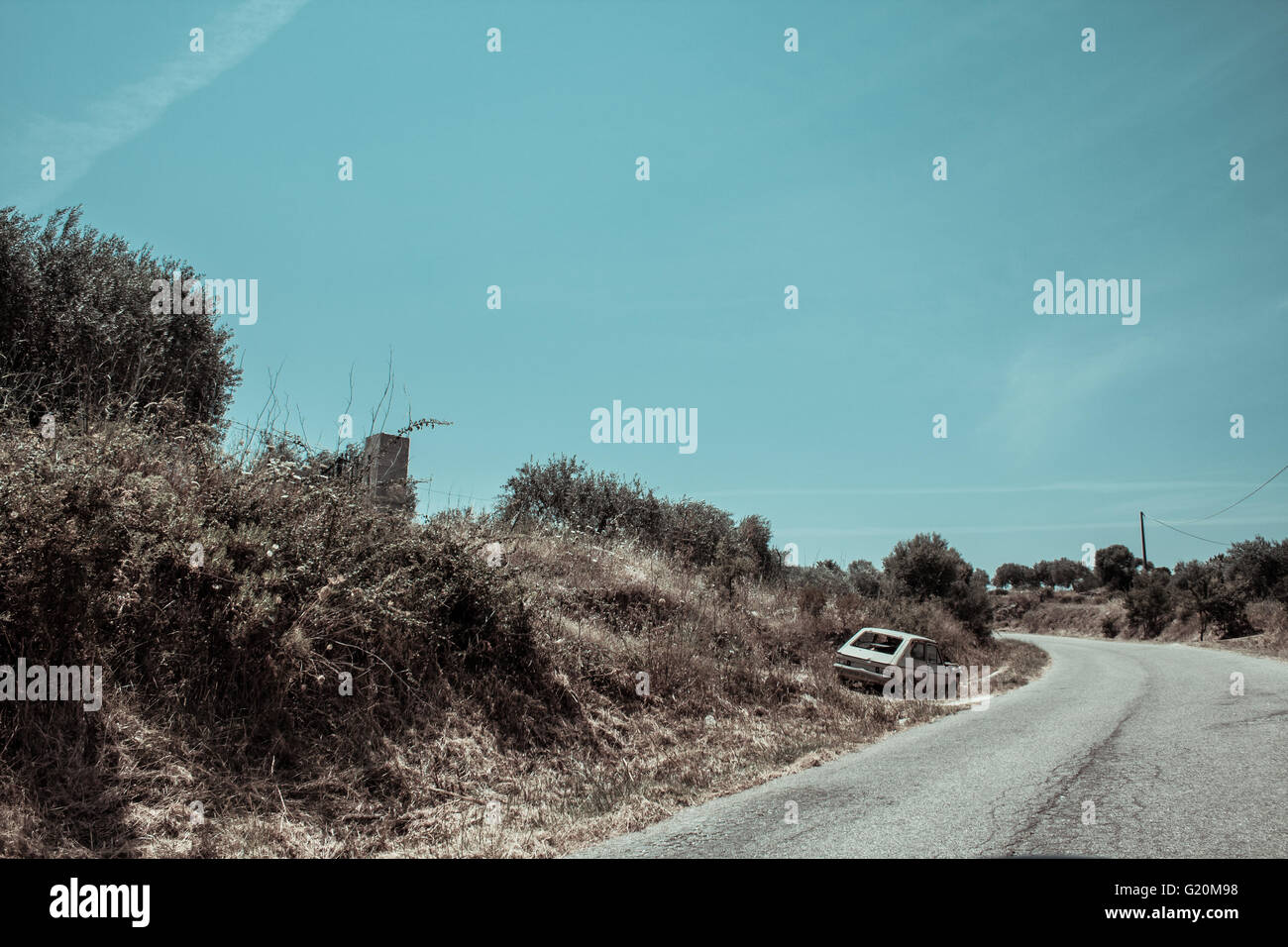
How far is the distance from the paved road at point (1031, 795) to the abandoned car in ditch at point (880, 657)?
229cm

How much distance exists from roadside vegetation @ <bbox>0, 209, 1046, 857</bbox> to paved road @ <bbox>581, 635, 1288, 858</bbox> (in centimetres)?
79

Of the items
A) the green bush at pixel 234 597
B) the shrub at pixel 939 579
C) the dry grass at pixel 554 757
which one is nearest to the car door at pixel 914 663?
the dry grass at pixel 554 757

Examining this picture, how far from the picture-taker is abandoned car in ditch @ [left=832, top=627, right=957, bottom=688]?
45.7 ft

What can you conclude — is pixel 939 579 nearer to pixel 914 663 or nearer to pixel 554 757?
pixel 914 663

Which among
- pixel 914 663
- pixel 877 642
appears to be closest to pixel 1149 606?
pixel 877 642

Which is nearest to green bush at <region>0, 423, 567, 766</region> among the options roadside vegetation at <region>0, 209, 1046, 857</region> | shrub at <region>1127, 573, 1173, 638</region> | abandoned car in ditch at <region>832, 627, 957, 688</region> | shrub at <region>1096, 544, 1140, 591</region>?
roadside vegetation at <region>0, 209, 1046, 857</region>

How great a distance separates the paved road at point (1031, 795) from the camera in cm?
504

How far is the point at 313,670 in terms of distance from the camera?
6469 mm

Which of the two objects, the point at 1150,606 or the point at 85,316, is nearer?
the point at 85,316

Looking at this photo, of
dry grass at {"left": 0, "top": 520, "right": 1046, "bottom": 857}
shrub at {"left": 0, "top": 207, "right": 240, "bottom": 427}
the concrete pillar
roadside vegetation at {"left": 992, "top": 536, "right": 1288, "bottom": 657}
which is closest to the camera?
dry grass at {"left": 0, "top": 520, "right": 1046, "bottom": 857}

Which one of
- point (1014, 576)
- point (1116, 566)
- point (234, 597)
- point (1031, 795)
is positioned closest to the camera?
point (234, 597)

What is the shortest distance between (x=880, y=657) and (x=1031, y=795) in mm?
8027

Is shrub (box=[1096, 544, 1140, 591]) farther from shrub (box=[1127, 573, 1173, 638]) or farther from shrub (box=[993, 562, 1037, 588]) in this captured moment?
shrub (box=[1127, 573, 1173, 638])

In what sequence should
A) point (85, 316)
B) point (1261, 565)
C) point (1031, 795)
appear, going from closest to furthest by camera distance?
1. point (1031, 795)
2. point (85, 316)
3. point (1261, 565)
